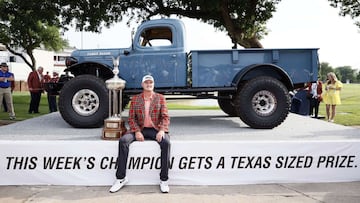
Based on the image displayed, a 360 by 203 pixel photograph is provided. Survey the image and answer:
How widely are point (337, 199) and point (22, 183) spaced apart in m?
3.48

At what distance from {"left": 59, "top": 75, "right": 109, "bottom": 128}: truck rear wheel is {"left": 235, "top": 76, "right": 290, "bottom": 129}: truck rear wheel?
236cm

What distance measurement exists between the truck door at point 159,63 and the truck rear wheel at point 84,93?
63 centimetres

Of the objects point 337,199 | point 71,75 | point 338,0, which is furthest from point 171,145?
point 338,0

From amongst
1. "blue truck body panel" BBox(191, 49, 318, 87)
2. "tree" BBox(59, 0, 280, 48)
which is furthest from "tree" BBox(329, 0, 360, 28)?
"blue truck body panel" BBox(191, 49, 318, 87)

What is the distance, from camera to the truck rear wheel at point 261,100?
6.18m

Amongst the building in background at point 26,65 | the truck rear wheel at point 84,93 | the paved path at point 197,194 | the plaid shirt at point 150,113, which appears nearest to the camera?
the paved path at point 197,194

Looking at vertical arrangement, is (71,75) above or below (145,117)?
above

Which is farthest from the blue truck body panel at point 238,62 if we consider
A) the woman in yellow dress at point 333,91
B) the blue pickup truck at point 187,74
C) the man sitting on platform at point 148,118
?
the woman in yellow dress at point 333,91

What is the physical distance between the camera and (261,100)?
6324 mm

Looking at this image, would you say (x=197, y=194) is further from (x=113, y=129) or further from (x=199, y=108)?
(x=199, y=108)

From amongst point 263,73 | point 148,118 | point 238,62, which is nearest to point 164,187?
point 148,118

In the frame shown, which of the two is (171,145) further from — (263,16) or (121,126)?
(263,16)

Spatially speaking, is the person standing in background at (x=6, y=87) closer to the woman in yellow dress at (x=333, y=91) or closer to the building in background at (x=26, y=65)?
the woman in yellow dress at (x=333, y=91)

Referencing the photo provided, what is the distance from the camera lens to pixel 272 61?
6.43 metres
